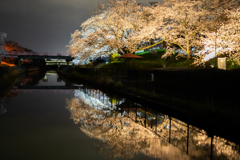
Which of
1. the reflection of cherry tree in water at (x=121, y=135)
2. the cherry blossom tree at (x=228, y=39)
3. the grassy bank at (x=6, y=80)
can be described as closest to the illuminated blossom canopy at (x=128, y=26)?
the cherry blossom tree at (x=228, y=39)

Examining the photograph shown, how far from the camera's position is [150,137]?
658 cm

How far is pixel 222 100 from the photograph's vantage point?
32.9 feet

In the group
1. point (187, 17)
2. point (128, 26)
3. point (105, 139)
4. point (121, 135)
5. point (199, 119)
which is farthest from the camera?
point (187, 17)

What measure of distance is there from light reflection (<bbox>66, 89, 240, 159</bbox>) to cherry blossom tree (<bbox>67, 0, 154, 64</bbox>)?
2498cm

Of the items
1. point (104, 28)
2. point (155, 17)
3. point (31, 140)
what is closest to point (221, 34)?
point (155, 17)

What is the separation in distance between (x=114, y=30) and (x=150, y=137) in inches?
1158

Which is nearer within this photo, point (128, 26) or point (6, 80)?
point (6, 80)

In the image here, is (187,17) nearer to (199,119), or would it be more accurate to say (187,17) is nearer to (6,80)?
(6,80)

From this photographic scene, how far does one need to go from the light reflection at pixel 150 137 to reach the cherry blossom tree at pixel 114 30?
2498cm

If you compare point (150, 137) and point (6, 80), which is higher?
point (6, 80)

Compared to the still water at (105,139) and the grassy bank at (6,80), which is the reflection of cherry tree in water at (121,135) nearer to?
the still water at (105,139)

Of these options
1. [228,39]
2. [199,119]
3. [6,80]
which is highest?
[228,39]

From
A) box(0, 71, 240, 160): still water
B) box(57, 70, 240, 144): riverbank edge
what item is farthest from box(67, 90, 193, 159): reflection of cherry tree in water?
box(57, 70, 240, 144): riverbank edge

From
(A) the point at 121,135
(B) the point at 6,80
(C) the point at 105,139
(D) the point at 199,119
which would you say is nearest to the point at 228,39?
(D) the point at 199,119
